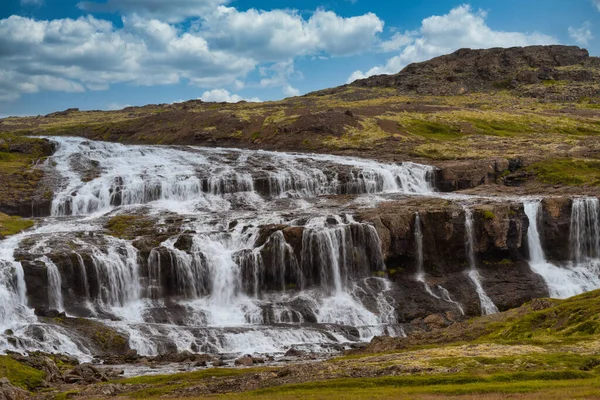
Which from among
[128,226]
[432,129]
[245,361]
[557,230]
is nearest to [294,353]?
[245,361]

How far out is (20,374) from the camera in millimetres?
36000

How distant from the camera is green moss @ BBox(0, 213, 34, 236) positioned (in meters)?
64.3

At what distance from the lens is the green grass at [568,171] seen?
82706 millimetres

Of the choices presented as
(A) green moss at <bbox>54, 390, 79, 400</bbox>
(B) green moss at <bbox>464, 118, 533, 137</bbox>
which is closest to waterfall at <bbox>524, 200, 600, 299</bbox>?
(A) green moss at <bbox>54, 390, 79, 400</bbox>

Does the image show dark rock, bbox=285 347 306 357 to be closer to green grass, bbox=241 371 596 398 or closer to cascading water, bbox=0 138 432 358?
cascading water, bbox=0 138 432 358

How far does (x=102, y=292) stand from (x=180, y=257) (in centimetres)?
770

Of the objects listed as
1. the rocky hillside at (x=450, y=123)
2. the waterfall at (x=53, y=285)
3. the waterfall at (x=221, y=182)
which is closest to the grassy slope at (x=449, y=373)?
the waterfall at (x=53, y=285)

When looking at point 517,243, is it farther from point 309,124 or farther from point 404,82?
point 404,82

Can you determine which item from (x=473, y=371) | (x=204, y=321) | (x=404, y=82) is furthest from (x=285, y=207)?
(x=404, y=82)

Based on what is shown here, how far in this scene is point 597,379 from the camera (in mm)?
29359

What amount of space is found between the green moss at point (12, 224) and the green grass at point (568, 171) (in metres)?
64.5

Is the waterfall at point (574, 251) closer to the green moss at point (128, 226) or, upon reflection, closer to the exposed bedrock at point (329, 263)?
the exposed bedrock at point (329, 263)

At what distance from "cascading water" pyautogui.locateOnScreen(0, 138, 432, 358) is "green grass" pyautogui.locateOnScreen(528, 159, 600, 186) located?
1261 inches

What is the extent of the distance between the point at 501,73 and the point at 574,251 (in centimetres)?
11997
